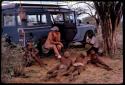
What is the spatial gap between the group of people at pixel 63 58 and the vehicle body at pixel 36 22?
1.29 feet

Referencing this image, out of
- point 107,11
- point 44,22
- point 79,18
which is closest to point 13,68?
point 44,22

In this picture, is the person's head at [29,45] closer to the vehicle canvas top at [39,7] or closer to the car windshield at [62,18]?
the vehicle canvas top at [39,7]

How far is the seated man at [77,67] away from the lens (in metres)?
7.70

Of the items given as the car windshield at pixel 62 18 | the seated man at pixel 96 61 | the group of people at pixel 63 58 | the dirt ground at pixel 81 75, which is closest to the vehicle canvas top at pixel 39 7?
the car windshield at pixel 62 18

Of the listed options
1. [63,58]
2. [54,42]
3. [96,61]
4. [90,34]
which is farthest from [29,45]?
[90,34]

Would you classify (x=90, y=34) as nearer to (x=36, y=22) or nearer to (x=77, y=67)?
(x=36, y=22)

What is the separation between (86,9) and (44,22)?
12.0 feet

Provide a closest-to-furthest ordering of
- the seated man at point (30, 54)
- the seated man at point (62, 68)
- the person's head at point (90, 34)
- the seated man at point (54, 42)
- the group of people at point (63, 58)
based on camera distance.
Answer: the seated man at point (62, 68) → the group of people at point (63, 58) → the seated man at point (54, 42) → the seated man at point (30, 54) → the person's head at point (90, 34)

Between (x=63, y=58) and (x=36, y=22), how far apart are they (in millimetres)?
2185

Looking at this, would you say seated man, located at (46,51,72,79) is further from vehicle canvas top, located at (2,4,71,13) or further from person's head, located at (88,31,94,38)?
person's head, located at (88,31,94,38)

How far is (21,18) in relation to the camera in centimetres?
937

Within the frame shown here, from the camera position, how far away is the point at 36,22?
9.75 m

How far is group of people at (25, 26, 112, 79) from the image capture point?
7758 mm

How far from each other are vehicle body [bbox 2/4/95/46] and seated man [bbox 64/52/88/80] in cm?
181
